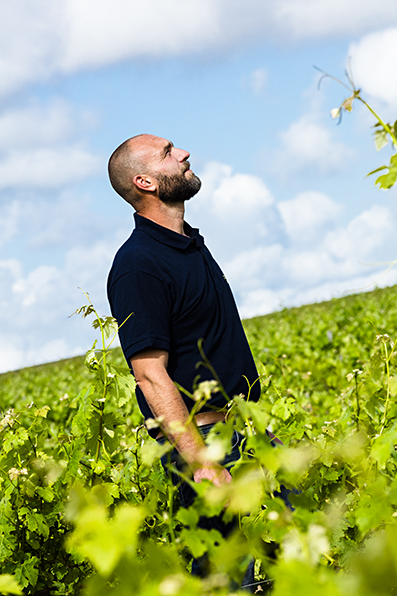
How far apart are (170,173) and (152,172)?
98 millimetres

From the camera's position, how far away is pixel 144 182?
11.1 ft

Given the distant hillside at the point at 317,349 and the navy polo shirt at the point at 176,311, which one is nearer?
the navy polo shirt at the point at 176,311

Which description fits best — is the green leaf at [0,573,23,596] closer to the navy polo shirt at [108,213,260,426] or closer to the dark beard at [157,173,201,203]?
the navy polo shirt at [108,213,260,426]

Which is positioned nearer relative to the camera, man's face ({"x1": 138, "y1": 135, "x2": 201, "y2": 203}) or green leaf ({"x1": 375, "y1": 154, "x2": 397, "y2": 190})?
green leaf ({"x1": 375, "y1": 154, "x2": 397, "y2": 190})

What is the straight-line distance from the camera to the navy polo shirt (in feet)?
9.32

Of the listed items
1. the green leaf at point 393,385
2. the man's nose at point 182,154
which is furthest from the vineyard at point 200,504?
the man's nose at point 182,154

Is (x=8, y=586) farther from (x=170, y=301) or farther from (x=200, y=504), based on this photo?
(x=170, y=301)

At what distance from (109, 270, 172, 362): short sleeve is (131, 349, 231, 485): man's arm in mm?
56

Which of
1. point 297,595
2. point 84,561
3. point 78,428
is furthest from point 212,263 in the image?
point 297,595

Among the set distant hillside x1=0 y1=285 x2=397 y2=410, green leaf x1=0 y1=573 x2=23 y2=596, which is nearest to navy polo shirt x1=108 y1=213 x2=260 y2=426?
green leaf x1=0 y1=573 x2=23 y2=596

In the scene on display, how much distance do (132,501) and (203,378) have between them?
0.79 metres

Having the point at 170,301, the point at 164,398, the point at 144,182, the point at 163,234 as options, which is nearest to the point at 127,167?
the point at 144,182

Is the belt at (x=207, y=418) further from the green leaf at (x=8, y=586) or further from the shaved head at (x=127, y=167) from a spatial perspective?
the green leaf at (x=8, y=586)

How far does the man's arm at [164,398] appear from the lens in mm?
2576
